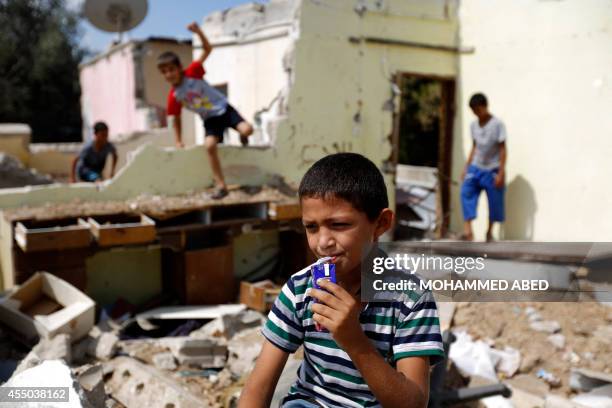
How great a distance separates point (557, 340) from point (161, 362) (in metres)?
3.52

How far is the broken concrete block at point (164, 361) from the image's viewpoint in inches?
158

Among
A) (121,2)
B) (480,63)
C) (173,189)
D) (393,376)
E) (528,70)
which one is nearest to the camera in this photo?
(393,376)

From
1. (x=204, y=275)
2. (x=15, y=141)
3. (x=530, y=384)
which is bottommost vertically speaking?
(x=530, y=384)

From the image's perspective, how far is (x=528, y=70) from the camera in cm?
676

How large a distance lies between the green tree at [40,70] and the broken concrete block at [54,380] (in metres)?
20.6

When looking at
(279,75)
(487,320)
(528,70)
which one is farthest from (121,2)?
(487,320)

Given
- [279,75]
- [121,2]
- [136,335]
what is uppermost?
[121,2]

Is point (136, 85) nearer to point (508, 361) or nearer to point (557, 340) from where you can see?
point (508, 361)

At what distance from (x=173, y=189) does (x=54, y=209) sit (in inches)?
50.4

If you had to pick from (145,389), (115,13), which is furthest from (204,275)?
(115,13)

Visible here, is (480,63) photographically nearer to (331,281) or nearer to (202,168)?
(202,168)

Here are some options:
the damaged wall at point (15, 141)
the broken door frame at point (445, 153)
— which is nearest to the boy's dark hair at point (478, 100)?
the broken door frame at point (445, 153)

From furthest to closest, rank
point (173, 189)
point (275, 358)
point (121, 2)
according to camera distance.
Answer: point (121, 2) → point (173, 189) → point (275, 358)

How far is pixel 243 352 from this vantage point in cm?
410
